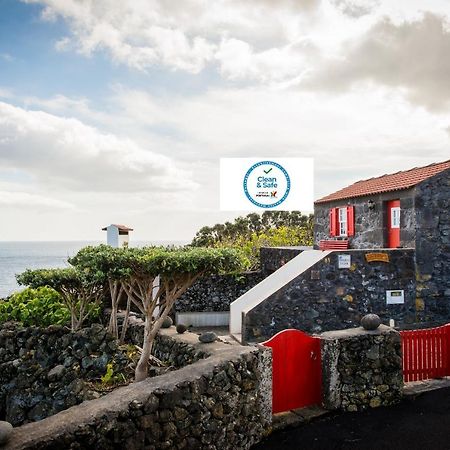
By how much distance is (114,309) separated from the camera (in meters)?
14.5

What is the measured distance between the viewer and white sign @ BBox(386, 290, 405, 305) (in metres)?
16.4

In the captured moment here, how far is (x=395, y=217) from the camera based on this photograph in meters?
17.9

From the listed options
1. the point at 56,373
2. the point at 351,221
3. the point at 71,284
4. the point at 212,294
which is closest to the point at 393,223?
the point at 351,221

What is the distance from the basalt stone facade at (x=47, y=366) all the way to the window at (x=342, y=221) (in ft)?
36.3

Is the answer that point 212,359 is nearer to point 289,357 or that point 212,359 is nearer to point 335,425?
point 289,357

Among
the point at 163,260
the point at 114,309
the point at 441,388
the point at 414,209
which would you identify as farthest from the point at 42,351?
the point at 414,209

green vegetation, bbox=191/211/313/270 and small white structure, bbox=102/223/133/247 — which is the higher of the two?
green vegetation, bbox=191/211/313/270

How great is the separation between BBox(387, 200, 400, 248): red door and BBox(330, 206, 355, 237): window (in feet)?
7.20

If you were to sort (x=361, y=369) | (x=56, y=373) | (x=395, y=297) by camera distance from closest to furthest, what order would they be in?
(x=361, y=369)
(x=56, y=373)
(x=395, y=297)

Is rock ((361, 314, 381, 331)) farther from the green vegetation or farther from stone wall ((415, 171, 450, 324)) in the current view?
the green vegetation

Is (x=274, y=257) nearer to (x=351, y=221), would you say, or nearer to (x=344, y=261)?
Answer: (x=351, y=221)

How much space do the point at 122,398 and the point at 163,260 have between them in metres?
3.49

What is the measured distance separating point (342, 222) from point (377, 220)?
2733 mm

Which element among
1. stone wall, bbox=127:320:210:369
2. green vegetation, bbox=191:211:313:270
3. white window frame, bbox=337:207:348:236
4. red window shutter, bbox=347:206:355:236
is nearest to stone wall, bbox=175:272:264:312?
white window frame, bbox=337:207:348:236
